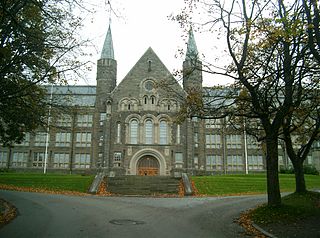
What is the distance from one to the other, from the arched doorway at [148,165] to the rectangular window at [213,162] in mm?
11572

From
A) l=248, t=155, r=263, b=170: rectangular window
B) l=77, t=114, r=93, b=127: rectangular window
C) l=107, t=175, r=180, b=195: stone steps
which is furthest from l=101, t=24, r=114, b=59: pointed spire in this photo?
l=248, t=155, r=263, b=170: rectangular window

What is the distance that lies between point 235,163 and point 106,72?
21939mm

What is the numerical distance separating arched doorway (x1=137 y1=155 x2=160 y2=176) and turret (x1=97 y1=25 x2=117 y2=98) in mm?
9868

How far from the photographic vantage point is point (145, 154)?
39.5m

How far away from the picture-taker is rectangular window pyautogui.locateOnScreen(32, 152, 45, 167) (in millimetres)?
48031

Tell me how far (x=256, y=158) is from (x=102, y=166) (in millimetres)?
22567

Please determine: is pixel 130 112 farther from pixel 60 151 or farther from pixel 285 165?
pixel 285 165

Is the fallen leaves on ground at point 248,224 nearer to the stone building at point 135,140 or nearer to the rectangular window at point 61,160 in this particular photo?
the stone building at point 135,140

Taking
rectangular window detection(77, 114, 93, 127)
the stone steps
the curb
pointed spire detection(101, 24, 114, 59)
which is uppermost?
pointed spire detection(101, 24, 114, 59)

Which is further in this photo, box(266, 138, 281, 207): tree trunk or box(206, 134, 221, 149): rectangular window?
box(206, 134, 221, 149): rectangular window

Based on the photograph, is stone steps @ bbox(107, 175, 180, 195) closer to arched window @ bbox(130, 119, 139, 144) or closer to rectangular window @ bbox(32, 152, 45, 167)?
arched window @ bbox(130, 119, 139, 144)

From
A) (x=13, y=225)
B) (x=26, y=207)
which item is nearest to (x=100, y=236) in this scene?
(x=13, y=225)

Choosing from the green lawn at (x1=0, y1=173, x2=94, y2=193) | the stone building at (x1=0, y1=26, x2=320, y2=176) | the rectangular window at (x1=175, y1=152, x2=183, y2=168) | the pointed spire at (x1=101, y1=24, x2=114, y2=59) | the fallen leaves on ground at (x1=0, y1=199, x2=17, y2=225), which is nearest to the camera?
the fallen leaves on ground at (x1=0, y1=199, x2=17, y2=225)

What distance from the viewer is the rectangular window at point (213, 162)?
48.7m
